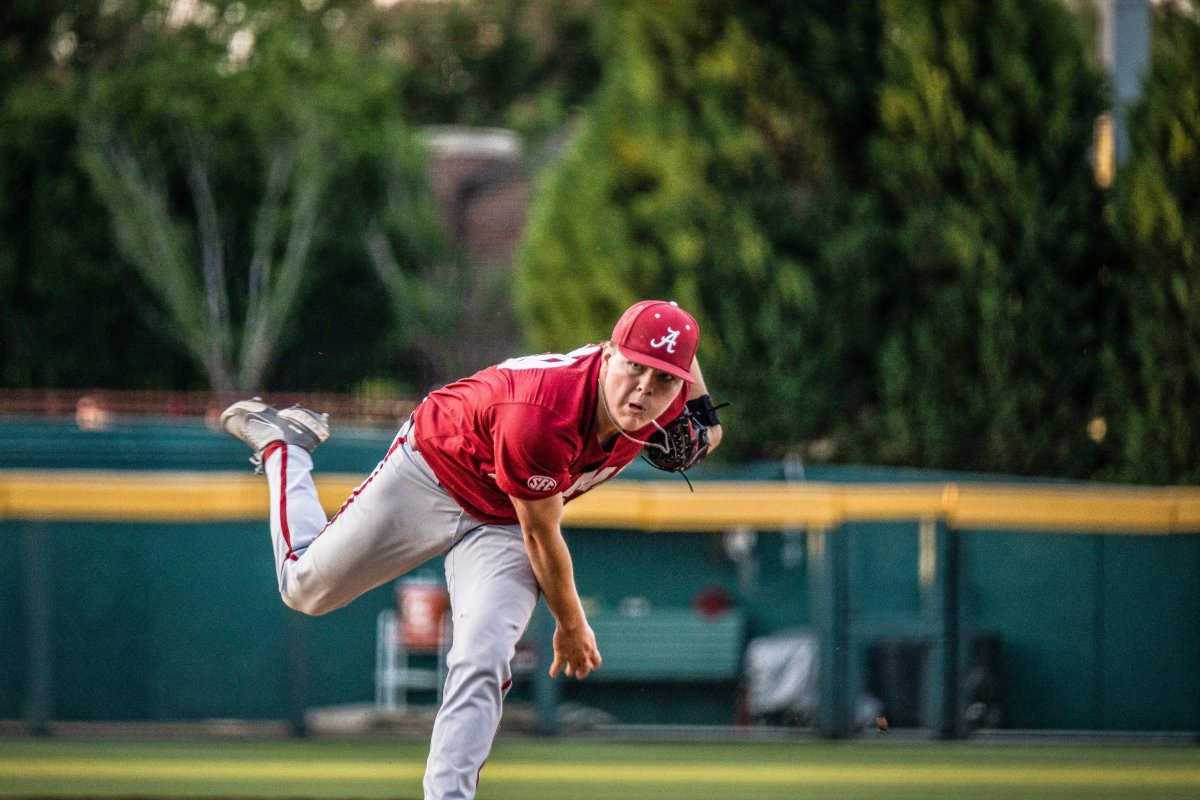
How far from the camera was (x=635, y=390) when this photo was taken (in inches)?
152

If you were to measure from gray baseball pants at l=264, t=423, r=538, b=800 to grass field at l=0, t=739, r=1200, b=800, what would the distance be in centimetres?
213

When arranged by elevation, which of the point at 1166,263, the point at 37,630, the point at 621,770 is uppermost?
the point at 1166,263

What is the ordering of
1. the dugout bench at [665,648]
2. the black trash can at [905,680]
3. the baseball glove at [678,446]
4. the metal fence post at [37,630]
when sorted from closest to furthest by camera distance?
the baseball glove at [678,446] → the metal fence post at [37,630] → the black trash can at [905,680] → the dugout bench at [665,648]

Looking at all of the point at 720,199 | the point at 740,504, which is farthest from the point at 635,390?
the point at 720,199

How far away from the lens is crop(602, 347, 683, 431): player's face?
3.84 meters

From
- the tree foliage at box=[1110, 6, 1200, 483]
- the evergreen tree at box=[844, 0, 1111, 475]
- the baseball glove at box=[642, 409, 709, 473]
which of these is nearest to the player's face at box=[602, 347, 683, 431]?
the baseball glove at box=[642, 409, 709, 473]

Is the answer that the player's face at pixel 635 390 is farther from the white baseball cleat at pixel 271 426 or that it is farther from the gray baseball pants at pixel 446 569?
the white baseball cleat at pixel 271 426

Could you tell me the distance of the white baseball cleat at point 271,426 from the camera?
199 inches

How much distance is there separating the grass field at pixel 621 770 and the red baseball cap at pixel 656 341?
3138 mm

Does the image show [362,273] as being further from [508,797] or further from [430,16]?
[508,797]

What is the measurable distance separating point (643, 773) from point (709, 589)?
219cm

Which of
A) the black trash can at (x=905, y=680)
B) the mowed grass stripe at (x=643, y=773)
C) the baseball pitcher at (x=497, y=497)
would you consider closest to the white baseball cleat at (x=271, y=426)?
the baseball pitcher at (x=497, y=497)

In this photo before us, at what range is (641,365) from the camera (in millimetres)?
3809

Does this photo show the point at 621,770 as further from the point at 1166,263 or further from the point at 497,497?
the point at 1166,263
